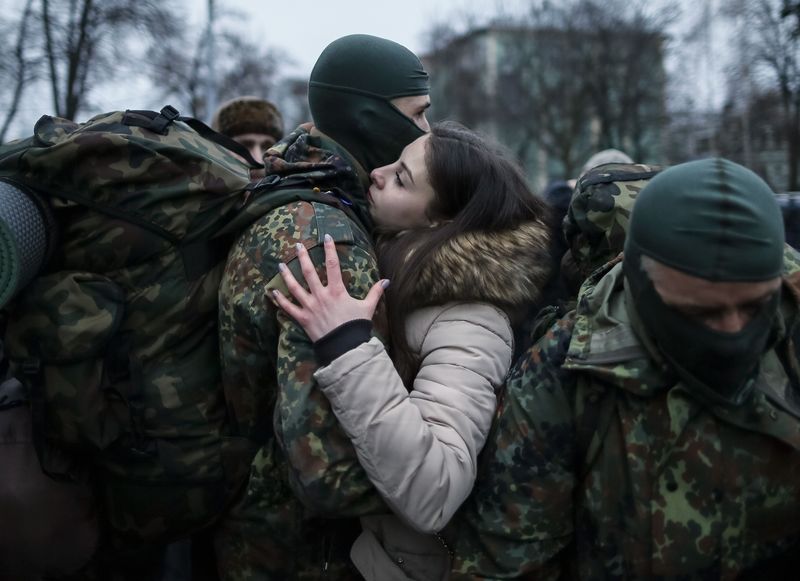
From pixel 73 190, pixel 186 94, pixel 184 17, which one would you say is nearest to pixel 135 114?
pixel 73 190

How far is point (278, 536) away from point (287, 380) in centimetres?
55

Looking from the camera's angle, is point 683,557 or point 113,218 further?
point 113,218

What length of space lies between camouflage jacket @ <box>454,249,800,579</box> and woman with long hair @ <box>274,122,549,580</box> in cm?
13

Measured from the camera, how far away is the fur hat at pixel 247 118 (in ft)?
17.3

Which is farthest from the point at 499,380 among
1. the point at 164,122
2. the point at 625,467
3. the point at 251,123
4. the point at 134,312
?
the point at 251,123

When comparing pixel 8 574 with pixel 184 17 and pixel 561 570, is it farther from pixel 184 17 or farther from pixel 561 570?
pixel 184 17

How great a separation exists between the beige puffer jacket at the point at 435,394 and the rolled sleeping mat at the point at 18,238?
73 centimetres

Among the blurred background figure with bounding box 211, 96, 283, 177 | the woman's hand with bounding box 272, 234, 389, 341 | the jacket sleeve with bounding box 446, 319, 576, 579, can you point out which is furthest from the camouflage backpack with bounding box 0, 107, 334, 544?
the blurred background figure with bounding box 211, 96, 283, 177

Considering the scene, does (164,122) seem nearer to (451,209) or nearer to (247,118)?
(451,209)

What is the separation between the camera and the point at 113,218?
199 cm

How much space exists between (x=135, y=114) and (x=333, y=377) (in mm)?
889

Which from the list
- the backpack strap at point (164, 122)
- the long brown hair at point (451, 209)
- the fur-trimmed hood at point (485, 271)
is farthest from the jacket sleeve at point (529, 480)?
the backpack strap at point (164, 122)

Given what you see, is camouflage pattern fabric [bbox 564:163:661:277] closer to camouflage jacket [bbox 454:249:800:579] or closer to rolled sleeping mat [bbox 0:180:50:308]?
camouflage jacket [bbox 454:249:800:579]

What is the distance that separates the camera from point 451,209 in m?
2.28
